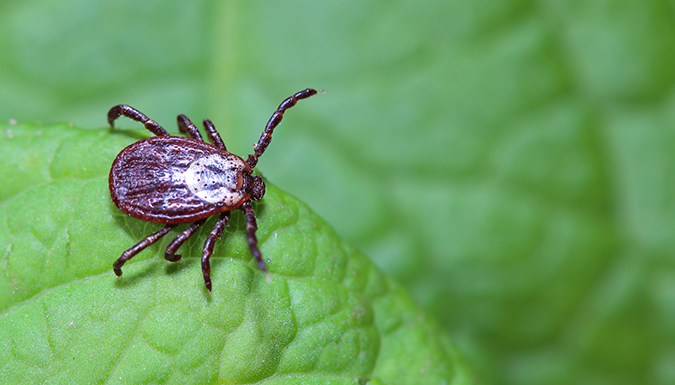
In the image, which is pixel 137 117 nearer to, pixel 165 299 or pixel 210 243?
pixel 210 243

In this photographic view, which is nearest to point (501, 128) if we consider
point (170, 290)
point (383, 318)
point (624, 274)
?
point (624, 274)

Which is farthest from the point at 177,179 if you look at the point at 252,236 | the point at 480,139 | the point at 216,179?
the point at 480,139

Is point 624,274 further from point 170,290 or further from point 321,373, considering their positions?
point 170,290

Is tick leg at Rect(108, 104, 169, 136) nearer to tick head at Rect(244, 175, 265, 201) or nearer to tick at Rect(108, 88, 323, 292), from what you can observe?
tick at Rect(108, 88, 323, 292)

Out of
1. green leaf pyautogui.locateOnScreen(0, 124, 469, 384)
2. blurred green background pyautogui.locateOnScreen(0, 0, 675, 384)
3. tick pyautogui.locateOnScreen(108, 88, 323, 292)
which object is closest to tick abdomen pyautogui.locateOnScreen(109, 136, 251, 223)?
tick pyautogui.locateOnScreen(108, 88, 323, 292)

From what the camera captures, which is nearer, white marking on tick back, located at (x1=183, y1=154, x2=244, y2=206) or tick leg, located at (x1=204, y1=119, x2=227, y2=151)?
white marking on tick back, located at (x1=183, y1=154, x2=244, y2=206)
